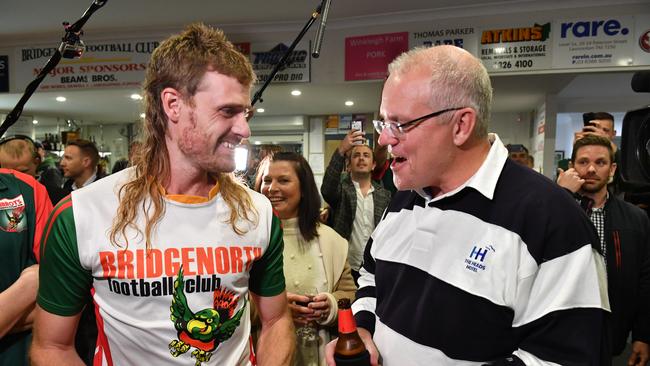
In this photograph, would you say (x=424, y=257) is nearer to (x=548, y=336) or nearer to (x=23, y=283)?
(x=548, y=336)

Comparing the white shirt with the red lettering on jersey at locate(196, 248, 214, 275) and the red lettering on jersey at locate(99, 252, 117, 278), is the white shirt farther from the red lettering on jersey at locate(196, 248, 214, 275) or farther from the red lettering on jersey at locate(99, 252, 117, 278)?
the red lettering on jersey at locate(99, 252, 117, 278)

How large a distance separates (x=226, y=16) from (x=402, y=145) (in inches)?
178

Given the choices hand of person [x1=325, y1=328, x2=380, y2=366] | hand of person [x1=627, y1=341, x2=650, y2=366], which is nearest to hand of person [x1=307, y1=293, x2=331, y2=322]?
hand of person [x1=325, y1=328, x2=380, y2=366]

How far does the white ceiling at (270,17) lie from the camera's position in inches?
181

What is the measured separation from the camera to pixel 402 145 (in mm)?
1143

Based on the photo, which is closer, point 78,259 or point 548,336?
point 548,336

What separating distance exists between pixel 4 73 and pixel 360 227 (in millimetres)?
5715

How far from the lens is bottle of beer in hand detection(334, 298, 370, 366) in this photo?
1116 millimetres

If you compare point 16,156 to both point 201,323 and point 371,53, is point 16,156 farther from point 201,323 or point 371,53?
point 371,53

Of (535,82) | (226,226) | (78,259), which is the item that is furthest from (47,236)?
(535,82)

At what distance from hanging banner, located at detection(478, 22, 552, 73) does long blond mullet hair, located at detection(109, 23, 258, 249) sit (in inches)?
160

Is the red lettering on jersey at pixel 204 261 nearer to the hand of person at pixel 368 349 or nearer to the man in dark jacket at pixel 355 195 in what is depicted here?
the hand of person at pixel 368 349

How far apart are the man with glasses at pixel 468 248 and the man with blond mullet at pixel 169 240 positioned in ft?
1.24

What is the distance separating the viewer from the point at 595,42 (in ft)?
14.2
